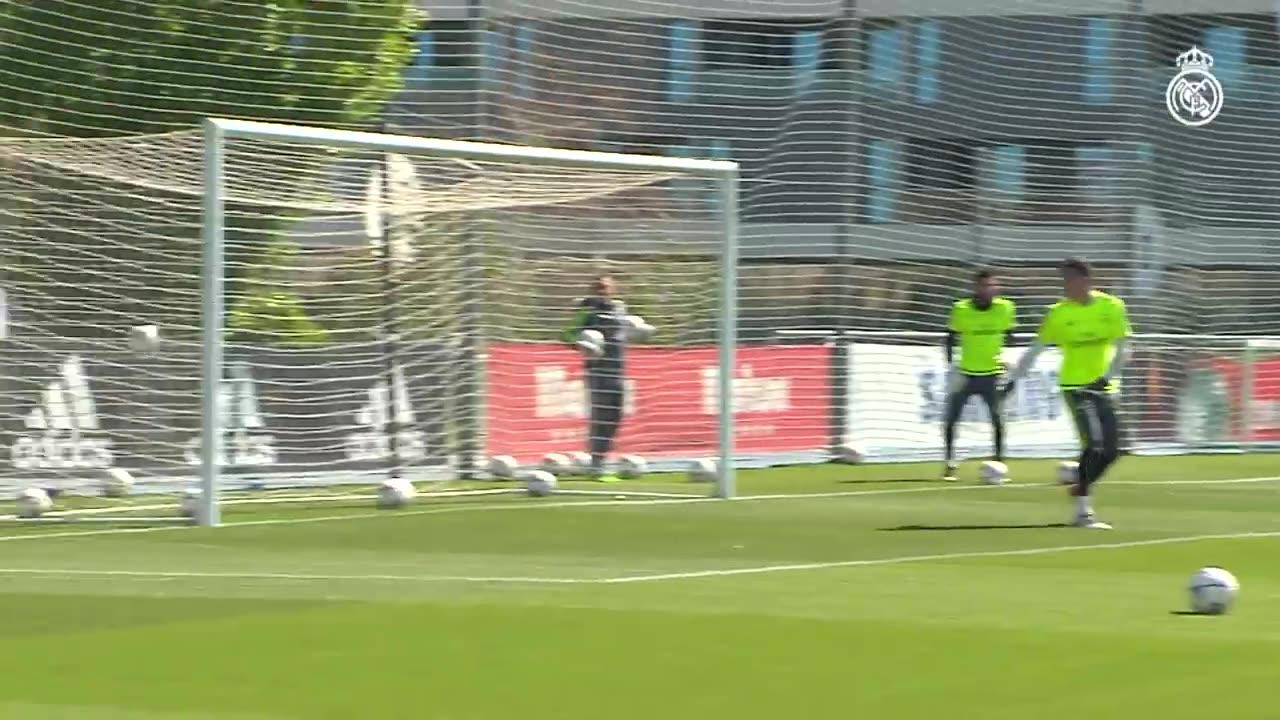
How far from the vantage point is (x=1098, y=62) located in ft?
93.7

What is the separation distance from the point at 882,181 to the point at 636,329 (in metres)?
5.15

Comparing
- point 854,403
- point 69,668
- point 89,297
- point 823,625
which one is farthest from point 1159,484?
point 69,668

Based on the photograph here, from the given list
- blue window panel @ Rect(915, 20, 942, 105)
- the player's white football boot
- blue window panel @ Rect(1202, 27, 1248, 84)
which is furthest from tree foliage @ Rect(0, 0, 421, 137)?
blue window panel @ Rect(1202, 27, 1248, 84)

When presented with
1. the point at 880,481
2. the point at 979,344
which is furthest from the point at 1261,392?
the point at 880,481

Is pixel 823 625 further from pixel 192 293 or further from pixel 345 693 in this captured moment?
pixel 192 293

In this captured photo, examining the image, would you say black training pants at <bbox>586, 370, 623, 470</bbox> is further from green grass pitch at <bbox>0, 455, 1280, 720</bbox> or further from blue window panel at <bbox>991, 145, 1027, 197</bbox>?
blue window panel at <bbox>991, 145, 1027, 197</bbox>

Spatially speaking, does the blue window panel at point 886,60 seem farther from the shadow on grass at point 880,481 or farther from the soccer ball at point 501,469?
the soccer ball at point 501,469

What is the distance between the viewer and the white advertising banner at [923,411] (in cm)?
2580

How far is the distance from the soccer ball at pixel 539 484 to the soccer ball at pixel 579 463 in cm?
155


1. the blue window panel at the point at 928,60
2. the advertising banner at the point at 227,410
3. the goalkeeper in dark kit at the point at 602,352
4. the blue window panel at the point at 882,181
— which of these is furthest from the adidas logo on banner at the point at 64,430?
the blue window panel at the point at 928,60

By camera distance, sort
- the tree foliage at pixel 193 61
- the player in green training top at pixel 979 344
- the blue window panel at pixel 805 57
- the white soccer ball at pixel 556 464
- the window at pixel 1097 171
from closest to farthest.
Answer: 1. the tree foliage at pixel 193 61
2. the white soccer ball at pixel 556 464
3. the player in green training top at pixel 979 344
4. the blue window panel at pixel 805 57
5. the window at pixel 1097 171

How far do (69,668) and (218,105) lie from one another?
1357 cm

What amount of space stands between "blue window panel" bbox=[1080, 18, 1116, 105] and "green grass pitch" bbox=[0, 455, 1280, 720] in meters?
10.9

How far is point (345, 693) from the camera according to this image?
8336 mm
